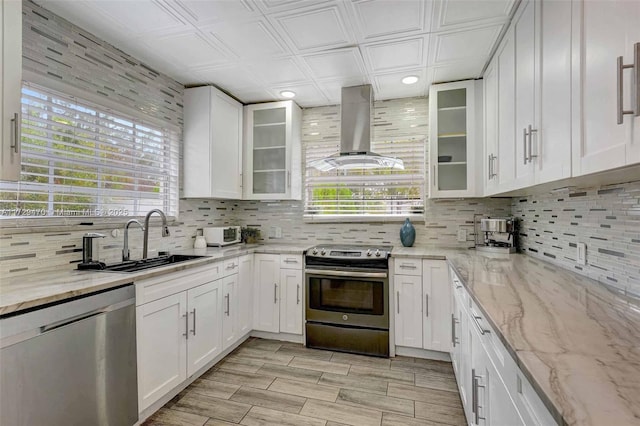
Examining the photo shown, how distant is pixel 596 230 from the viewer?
5.07 ft

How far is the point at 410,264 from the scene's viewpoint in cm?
268

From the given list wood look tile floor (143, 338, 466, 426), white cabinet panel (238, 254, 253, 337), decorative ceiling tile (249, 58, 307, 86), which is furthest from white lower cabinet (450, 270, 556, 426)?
decorative ceiling tile (249, 58, 307, 86)

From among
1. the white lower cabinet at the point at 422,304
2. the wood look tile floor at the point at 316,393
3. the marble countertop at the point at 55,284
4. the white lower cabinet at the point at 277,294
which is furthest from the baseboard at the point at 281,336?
the marble countertop at the point at 55,284

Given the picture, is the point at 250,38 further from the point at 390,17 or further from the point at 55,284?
the point at 55,284

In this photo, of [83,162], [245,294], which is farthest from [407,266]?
[83,162]

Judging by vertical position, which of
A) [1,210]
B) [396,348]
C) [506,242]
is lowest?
[396,348]

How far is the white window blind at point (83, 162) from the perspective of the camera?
176 centimetres

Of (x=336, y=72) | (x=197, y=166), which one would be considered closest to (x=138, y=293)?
(x=197, y=166)

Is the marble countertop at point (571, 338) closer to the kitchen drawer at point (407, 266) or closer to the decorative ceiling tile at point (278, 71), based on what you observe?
the kitchen drawer at point (407, 266)

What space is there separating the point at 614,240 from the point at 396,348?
6.01ft

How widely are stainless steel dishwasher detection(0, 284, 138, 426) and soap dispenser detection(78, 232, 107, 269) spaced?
43 cm

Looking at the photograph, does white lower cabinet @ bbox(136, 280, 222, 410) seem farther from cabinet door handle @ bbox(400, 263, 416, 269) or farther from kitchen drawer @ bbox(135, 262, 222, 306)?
cabinet door handle @ bbox(400, 263, 416, 269)

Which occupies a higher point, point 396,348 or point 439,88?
point 439,88

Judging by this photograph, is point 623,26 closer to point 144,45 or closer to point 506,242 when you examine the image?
point 506,242
